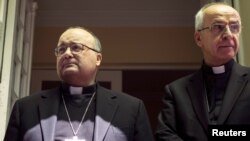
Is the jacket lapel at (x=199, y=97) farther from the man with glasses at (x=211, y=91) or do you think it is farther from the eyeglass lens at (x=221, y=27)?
the eyeglass lens at (x=221, y=27)

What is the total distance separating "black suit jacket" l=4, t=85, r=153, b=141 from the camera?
2.24m

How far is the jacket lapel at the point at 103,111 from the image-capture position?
7.37ft

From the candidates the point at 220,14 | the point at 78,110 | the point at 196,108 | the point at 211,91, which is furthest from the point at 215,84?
the point at 78,110

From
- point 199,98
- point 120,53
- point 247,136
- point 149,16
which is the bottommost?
point 247,136

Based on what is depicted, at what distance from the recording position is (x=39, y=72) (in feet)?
16.5

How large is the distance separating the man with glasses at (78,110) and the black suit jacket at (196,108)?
0.64ft

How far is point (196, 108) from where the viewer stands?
7.09 feet

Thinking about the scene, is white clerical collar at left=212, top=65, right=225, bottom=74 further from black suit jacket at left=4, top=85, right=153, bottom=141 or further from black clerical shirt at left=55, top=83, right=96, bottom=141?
black clerical shirt at left=55, top=83, right=96, bottom=141

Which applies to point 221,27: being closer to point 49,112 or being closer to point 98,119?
point 98,119

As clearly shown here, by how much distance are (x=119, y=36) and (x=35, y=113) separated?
2853mm

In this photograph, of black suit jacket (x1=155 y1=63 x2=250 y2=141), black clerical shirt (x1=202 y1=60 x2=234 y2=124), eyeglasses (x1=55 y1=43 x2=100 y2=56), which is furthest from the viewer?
eyeglasses (x1=55 y1=43 x2=100 y2=56)

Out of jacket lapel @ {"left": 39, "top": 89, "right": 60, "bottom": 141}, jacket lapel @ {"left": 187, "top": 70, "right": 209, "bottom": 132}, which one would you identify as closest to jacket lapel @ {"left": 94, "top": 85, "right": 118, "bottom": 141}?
jacket lapel @ {"left": 39, "top": 89, "right": 60, "bottom": 141}

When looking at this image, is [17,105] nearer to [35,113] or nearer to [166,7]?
[35,113]

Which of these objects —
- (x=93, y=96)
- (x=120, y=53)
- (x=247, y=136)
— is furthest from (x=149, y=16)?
(x=247, y=136)
